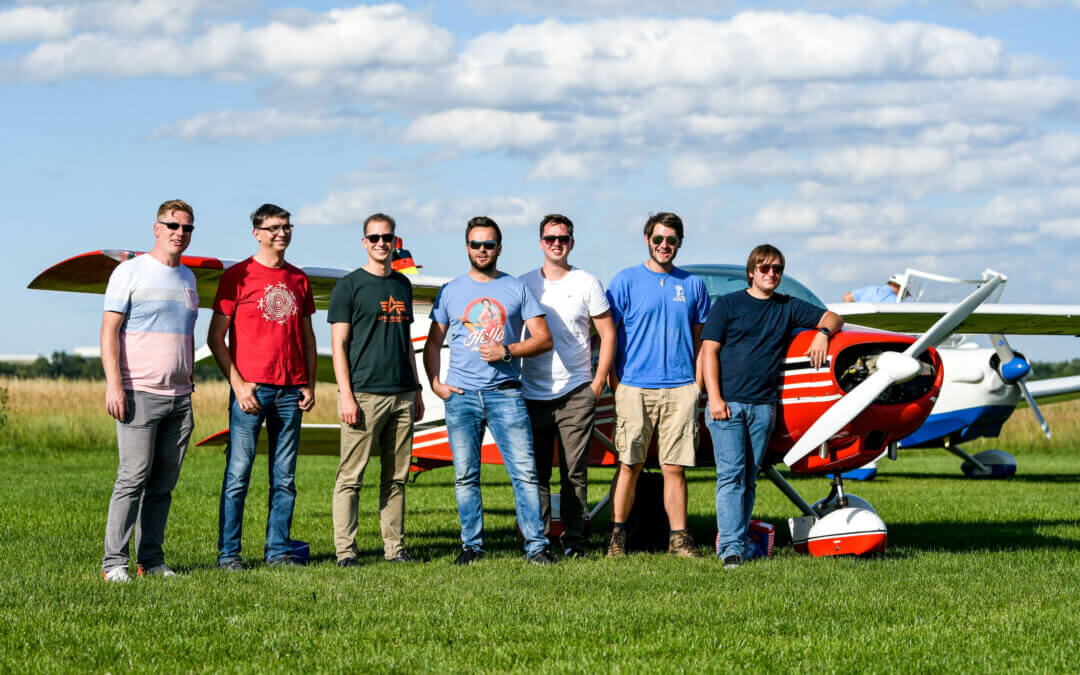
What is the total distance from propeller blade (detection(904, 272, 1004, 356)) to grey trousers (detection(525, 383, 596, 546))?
6.06 ft

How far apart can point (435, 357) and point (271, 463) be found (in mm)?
1070

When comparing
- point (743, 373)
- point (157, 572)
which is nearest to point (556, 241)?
point (743, 373)

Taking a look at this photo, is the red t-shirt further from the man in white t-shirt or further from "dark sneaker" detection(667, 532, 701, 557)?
"dark sneaker" detection(667, 532, 701, 557)

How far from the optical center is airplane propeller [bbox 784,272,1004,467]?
20.0 ft

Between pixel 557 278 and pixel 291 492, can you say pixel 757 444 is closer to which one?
pixel 557 278

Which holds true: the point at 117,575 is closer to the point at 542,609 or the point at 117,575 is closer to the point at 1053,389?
the point at 542,609

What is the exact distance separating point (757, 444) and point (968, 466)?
10.6 meters

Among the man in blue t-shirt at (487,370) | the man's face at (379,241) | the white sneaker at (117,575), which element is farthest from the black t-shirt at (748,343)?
the white sneaker at (117,575)

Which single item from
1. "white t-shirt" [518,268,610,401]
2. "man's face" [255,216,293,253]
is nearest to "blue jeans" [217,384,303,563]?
"man's face" [255,216,293,253]

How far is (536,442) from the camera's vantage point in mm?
6637

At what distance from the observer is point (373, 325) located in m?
6.12

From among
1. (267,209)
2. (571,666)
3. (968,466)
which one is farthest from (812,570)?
(968,466)

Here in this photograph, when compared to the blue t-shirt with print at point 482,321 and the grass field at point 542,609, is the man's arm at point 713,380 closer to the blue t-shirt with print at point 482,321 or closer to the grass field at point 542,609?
the grass field at point 542,609

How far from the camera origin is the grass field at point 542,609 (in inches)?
157
